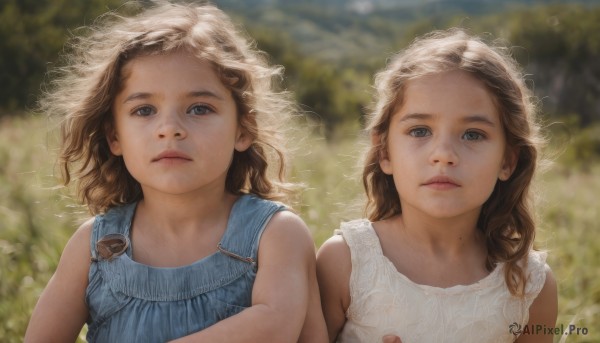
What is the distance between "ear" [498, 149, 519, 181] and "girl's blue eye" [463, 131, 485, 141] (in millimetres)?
177

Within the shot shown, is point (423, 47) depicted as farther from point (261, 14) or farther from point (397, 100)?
point (261, 14)

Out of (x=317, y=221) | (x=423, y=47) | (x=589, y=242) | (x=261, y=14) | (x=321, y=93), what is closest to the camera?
(x=423, y=47)

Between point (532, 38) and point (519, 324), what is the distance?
14372 millimetres

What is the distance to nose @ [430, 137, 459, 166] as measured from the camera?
2232 millimetres

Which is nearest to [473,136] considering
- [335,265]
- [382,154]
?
[382,154]

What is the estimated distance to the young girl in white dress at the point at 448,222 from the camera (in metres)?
2.29

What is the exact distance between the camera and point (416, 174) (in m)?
2.31

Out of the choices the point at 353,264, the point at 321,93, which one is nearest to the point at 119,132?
the point at 353,264

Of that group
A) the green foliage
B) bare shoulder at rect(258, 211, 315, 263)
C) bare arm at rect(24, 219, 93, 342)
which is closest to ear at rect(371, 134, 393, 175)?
bare shoulder at rect(258, 211, 315, 263)

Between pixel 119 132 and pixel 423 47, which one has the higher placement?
pixel 423 47

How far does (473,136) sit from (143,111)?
988mm

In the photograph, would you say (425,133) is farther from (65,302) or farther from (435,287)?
(65,302)

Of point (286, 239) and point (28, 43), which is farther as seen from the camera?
point (28, 43)

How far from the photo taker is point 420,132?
7.73ft
